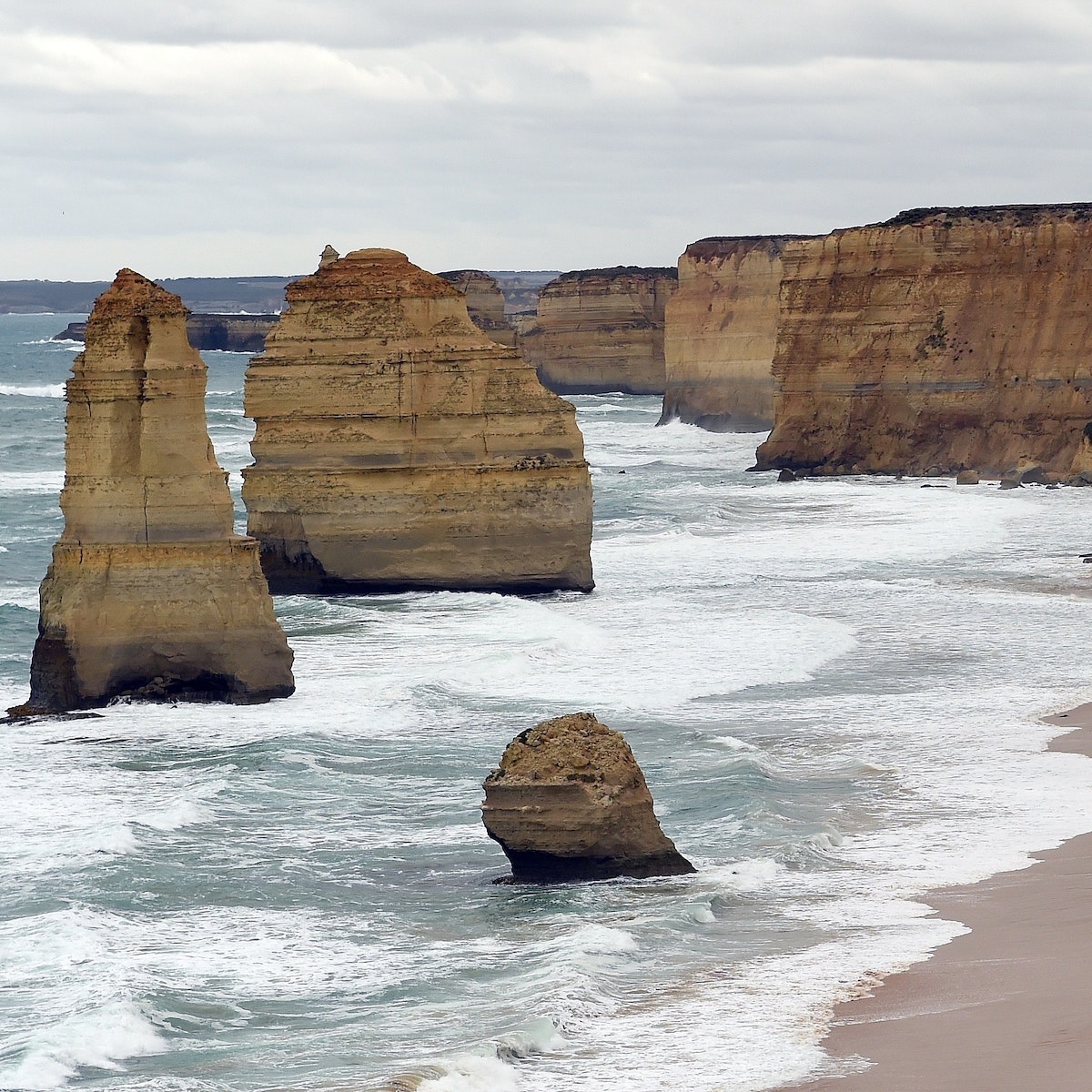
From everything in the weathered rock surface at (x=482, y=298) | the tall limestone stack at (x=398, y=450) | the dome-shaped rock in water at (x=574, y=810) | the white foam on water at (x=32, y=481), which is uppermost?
the weathered rock surface at (x=482, y=298)

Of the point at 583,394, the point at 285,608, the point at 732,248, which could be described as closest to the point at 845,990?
the point at 285,608

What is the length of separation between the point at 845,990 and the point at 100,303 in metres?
12.3

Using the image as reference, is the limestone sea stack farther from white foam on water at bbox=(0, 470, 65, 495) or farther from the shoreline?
white foam on water at bbox=(0, 470, 65, 495)

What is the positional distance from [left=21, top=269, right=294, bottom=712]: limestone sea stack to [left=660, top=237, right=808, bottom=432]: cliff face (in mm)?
63670

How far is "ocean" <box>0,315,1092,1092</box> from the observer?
1166 centimetres

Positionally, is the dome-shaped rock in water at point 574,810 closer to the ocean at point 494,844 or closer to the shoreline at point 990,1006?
the ocean at point 494,844

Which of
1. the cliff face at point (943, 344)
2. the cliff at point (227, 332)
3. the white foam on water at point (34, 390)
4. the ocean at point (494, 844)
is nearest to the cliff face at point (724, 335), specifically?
the cliff face at point (943, 344)

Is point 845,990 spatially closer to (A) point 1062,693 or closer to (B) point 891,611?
(A) point 1062,693

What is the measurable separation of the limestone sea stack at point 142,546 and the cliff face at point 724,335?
63.7m

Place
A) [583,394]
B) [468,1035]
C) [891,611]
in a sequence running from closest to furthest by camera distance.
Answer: [468,1035] → [891,611] → [583,394]

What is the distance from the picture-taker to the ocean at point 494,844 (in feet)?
38.3

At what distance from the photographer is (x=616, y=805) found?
14.5 metres

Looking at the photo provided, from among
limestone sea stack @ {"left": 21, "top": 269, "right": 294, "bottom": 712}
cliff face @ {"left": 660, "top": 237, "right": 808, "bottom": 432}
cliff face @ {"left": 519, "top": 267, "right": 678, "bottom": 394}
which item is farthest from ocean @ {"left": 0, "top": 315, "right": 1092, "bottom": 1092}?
cliff face @ {"left": 519, "top": 267, "right": 678, "bottom": 394}

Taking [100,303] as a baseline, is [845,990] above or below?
below
